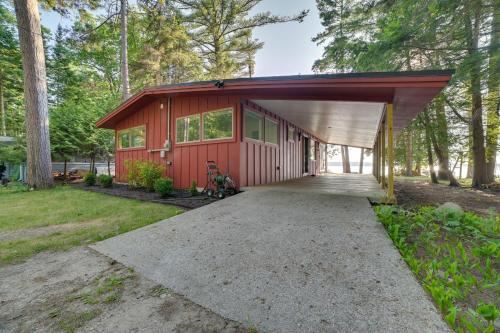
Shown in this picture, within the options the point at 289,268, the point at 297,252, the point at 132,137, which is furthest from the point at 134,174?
the point at 289,268

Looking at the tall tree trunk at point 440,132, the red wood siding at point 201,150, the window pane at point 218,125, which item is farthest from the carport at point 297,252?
the tall tree trunk at point 440,132

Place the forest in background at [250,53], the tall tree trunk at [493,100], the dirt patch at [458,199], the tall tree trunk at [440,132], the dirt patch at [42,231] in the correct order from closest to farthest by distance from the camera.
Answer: the dirt patch at [42,231], the tall tree trunk at [493,100], the dirt patch at [458,199], the forest in background at [250,53], the tall tree trunk at [440,132]

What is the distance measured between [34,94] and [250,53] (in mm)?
10111

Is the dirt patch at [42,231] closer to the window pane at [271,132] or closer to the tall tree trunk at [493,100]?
the window pane at [271,132]

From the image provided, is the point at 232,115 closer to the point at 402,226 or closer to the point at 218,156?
the point at 218,156

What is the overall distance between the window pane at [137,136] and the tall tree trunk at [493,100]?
938 centimetres

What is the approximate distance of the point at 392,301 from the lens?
4.94 ft

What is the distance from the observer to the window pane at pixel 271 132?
7018mm

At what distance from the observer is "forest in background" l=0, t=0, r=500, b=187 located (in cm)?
510

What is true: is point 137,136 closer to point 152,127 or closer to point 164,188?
point 152,127

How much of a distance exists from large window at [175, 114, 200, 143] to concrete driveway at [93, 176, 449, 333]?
3.31m

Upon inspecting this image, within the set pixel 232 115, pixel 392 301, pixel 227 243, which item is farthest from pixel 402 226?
pixel 232 115

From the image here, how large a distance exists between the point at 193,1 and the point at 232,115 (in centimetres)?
943

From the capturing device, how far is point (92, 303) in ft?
5.37
